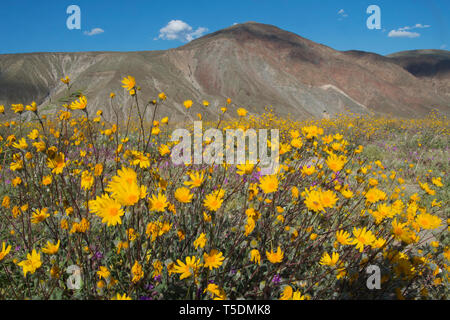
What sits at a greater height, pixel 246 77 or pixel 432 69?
pixel 432 69

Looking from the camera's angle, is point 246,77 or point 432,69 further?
point 432,69

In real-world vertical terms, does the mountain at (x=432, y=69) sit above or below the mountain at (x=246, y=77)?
above

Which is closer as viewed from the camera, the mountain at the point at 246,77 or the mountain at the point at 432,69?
the mountain at the point at 246,77

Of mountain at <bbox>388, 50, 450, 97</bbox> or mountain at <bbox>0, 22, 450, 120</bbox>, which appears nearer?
mountain at <bbox>0, 22, 450, 120</bbox>

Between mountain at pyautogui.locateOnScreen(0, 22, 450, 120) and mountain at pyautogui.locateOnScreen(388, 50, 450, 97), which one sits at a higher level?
mountain at pyautogui.locateOnScreen(388, 50, 450, 97)
